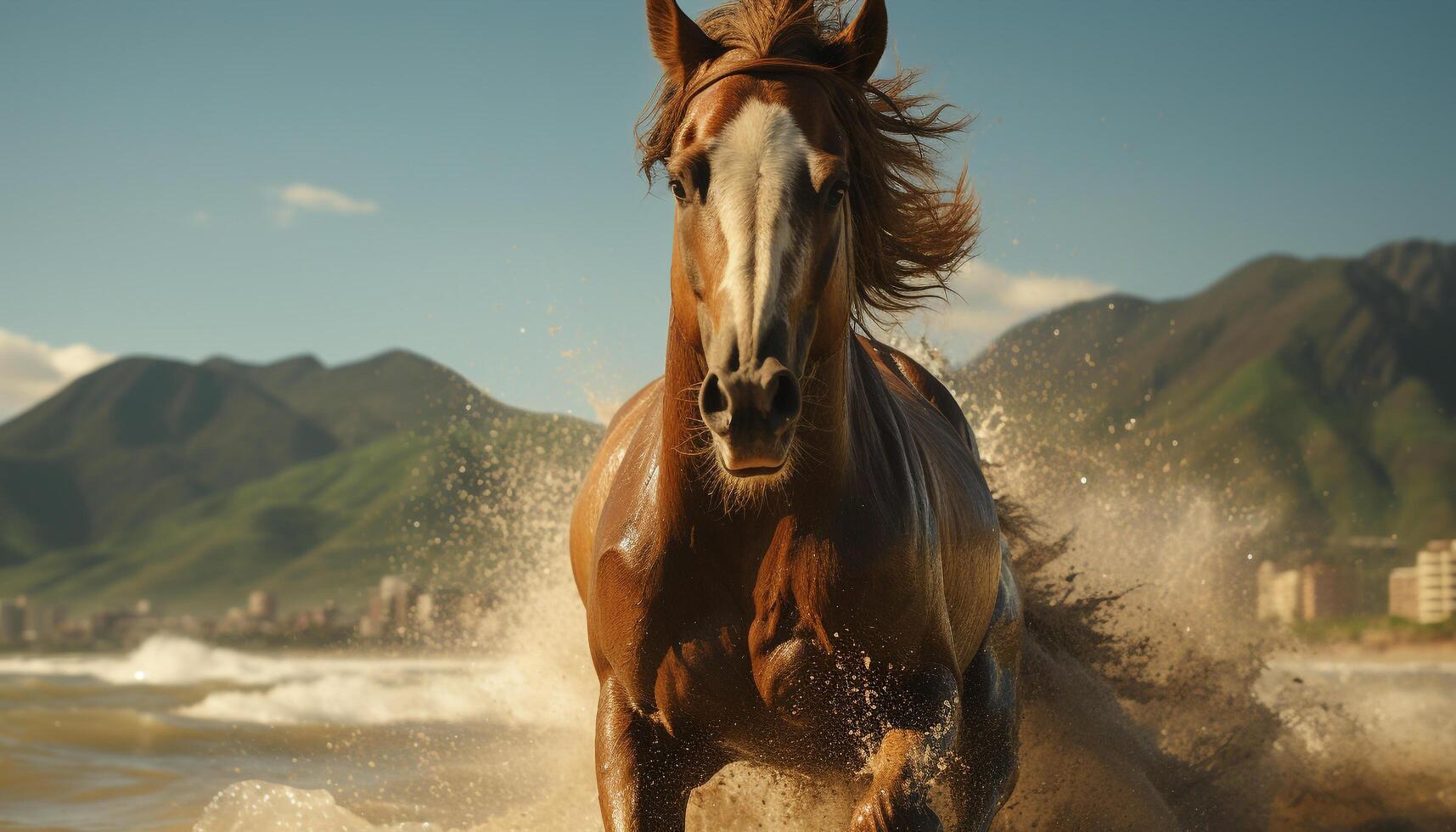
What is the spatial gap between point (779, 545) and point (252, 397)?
5363 inches

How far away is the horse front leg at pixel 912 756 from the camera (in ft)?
8.63

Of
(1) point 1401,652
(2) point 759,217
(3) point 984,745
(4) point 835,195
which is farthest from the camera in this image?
(1) point 1401,652

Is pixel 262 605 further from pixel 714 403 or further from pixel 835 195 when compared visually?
pixel 714 403

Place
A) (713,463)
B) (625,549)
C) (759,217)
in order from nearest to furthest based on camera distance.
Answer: (759,217), (713,463), (625,549)

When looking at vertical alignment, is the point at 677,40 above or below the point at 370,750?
above

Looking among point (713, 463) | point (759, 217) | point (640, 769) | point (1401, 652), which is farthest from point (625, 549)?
point (1401, 652)

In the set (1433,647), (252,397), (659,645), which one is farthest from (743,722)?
(252,397)

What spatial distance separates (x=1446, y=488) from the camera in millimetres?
82188

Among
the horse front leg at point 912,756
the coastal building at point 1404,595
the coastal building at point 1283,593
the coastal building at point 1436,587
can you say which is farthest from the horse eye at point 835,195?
the coastal building at point 1404,595

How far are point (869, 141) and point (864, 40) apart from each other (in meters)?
0.23

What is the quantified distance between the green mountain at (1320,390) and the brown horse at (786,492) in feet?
151

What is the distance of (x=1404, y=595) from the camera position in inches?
2019

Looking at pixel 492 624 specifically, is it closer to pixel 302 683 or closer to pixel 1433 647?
pixel 302 683

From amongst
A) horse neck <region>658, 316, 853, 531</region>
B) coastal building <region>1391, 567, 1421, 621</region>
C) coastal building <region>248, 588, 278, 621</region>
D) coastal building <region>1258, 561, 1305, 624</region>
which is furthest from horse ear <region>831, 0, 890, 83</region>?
coastal building <region>248, 588, 278, 621</region>
